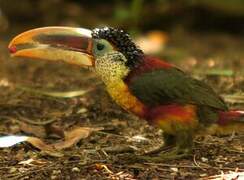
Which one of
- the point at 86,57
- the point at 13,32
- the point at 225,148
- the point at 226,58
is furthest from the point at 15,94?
the point at 13,32

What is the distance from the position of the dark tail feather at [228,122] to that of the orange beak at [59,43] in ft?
2.64

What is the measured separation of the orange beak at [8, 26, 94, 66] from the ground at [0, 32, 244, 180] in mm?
565

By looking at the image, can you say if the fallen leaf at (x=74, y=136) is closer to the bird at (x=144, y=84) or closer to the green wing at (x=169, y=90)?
the bird at (x=144, y=84)

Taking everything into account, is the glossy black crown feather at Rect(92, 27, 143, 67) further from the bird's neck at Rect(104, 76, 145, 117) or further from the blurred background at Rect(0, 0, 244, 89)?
the blurred background at Rect(0, 0, 244, 89)

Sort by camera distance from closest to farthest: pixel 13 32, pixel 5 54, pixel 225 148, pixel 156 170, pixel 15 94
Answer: pixel 156 170 → pixel 225 148 → pixel 15 94 → pixel 5 54 → pixel 13 32

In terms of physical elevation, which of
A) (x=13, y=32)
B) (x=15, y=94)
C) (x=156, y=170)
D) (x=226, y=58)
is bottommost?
(x=156, y=170)

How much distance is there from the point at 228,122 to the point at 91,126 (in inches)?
43.2

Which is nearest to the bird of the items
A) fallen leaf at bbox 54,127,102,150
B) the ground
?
the ground

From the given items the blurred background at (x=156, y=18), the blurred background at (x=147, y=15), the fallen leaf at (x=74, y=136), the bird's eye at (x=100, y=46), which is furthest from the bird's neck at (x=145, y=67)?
the blurred background at (x=147, y=15)

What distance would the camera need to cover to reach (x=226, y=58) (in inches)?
297

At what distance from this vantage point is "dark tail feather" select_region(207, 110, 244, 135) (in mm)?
3992

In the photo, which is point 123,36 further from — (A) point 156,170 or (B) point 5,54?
(B) point 5,54

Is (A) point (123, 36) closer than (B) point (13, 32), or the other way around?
(A) point (123, 36)

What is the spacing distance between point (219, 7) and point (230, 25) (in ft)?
1.11
